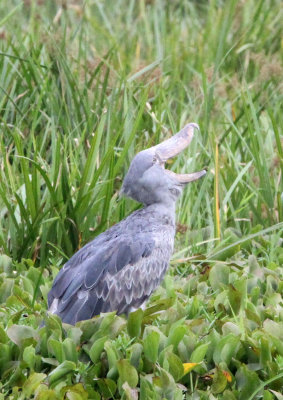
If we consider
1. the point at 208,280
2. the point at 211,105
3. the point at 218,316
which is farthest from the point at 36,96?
the point at 218,316

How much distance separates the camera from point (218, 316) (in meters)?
3.92

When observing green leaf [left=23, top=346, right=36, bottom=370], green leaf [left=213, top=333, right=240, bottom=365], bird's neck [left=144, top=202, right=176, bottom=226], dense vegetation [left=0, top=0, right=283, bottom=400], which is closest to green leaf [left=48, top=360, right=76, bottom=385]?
dense vegetation [left=0, top=0, right=283, bottom=400]

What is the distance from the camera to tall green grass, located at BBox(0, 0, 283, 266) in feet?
15.3

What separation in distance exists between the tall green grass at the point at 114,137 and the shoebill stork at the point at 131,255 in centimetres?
40

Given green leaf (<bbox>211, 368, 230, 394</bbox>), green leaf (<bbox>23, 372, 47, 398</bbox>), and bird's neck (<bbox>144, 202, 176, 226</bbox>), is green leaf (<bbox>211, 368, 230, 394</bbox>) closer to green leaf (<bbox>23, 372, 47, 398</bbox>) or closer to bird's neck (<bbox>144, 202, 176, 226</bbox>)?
green leaf (<bbox>23, 372, 47, 398</bbox>)

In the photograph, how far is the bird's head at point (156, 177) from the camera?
13.7 ft

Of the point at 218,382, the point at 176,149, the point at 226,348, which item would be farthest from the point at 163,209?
the point at 218,382

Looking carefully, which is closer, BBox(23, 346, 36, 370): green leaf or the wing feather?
BBox(23, 346, 36, 370): green leaf

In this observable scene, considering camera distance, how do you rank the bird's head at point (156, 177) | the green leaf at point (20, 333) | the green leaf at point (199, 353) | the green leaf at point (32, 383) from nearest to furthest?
the green leaf at point (32, 383)
the green leaf at point (199, 353)
the green leaf at point (20, 333)
the bird's head at point (156, 177)

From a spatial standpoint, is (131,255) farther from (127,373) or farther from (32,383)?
(32,383)

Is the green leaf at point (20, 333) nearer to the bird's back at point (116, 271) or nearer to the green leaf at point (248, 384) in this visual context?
the bird's back at point (116, 271)

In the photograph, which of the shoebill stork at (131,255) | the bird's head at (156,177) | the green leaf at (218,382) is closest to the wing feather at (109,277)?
the shoebill stork at (131,255)

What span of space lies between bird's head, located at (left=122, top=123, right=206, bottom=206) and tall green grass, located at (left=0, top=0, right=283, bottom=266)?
371 millimetres

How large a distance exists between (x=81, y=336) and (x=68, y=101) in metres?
2.33
